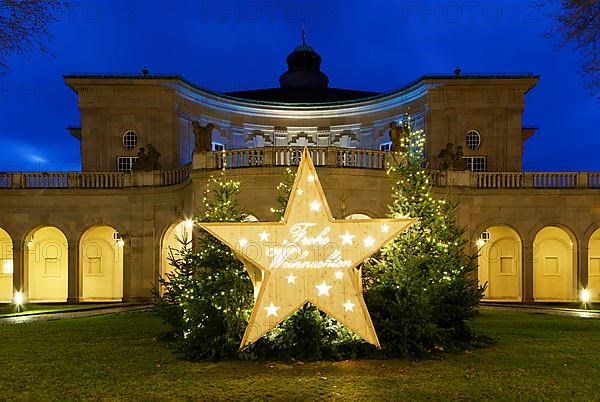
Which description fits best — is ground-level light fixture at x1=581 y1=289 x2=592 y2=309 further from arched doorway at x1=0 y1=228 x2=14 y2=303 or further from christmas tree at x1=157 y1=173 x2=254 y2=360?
arched doorway at x1=0 y1=228 x2=14 y2=303

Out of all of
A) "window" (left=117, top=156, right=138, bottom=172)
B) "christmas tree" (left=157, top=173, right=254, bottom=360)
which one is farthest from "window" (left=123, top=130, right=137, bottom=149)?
"christmas tree" (left=157, top=173, right=254, bottom=360)

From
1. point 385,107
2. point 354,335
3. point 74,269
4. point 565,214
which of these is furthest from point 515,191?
point 74,269

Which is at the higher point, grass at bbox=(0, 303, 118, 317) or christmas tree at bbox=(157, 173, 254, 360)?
christmas tree at bbox=(157, 173, 254, 360)

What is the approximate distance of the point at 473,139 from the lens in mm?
37906

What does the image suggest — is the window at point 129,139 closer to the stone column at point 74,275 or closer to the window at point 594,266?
the stone column at point 74,275

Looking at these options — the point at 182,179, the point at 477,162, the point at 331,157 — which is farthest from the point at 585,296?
the point at 182,179

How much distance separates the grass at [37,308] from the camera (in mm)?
27303

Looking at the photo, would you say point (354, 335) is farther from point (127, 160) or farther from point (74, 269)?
→ point (127, 160)

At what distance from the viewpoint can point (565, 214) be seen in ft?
107

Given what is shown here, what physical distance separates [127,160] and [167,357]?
2609 cm

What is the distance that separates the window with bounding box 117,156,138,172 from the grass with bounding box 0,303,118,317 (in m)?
10.4

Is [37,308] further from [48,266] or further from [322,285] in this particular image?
[322,285]

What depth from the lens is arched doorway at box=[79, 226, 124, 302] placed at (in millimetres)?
35656

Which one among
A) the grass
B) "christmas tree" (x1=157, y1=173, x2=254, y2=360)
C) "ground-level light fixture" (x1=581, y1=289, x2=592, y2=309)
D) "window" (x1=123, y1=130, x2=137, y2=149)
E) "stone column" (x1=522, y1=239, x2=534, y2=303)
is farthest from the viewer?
"window" (x1=123, y1=130, x2=137, y2=149)
